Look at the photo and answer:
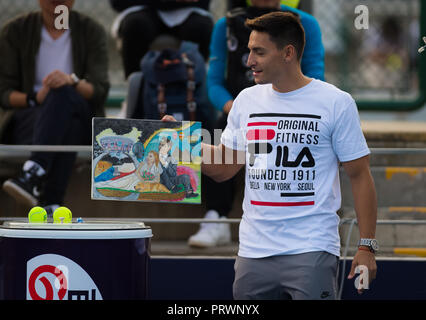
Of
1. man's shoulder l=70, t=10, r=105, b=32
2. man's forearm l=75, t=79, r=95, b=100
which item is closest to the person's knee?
man's forearm l=75, t=79, r=95, b=100

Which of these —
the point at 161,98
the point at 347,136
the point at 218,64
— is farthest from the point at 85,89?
the point at 347,136

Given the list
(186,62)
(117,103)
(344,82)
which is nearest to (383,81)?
(344,82)

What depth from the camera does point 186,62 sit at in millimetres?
5746

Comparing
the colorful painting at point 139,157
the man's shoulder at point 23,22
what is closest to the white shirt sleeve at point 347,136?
the colorful painting at point 139,157

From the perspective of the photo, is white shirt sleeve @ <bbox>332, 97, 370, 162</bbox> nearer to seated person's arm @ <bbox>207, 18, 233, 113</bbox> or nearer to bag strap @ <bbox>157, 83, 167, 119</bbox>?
seated person's arm @ <bbox>207, 18, 233, 113</bbox>

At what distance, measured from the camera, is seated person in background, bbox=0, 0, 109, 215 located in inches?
216

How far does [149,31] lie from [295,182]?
295 centimetres

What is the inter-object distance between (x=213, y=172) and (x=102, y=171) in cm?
51

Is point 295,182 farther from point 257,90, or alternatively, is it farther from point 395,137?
point 395,137

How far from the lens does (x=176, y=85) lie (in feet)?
18.9

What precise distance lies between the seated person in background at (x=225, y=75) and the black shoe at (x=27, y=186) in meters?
1.04

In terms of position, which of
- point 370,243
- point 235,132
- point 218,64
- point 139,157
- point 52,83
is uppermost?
point 218,64

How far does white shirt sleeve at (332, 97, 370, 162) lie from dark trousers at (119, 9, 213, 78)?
8.97 feet

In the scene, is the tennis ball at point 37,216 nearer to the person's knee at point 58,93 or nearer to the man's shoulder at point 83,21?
the person's knee at point 58,93
